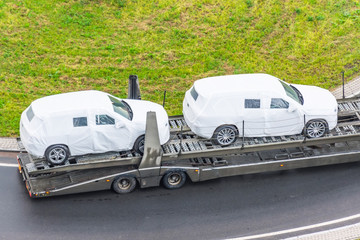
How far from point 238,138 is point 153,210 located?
3357 mm

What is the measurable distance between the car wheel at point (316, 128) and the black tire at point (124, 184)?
18.0ft

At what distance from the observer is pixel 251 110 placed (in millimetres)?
15711

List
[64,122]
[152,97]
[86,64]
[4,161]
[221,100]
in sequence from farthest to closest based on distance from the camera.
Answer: [86,64], [152,97], [4,161], [221,100], [64,122]

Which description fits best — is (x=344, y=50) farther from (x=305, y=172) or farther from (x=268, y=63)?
(x=305, y=172)

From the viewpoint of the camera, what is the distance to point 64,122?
577 inches

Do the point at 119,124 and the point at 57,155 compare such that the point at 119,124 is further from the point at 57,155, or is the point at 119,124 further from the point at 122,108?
the point at 57,155

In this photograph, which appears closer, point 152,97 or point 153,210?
point 153,210

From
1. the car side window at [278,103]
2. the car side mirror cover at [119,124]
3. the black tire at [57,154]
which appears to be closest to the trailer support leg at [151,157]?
the car side mirror cover at [119,124]

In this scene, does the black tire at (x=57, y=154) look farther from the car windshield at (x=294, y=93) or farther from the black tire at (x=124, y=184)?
the car windshield at (x=294, y=93)

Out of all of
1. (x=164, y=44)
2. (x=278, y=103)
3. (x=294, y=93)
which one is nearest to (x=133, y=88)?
(x=278, y=103)

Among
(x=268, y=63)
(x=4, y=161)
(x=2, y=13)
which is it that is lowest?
(x=4, y=161)

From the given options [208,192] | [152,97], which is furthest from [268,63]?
[208,192]

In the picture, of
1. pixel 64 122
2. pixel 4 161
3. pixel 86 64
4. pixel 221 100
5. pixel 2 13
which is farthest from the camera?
pixel 2 13

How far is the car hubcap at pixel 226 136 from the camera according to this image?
15.8m
